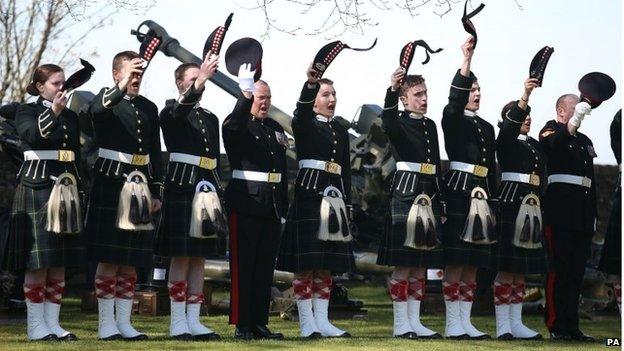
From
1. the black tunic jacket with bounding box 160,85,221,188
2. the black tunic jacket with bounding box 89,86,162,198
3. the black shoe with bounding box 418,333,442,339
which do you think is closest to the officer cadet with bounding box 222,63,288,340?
the black tunic jacket with bounding box 160,85,221,188

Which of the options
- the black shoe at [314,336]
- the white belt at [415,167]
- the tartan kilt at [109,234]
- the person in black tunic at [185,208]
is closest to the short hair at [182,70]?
the person in black tunic at [185,208]

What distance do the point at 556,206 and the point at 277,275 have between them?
10.3 ft

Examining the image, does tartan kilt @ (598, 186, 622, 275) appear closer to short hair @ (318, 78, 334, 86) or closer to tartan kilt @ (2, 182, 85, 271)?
short hair @ (318, 78, 334, 86)

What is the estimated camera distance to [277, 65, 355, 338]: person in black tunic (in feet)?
29.3

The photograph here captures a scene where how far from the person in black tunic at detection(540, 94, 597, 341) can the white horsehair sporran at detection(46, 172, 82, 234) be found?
337 cm

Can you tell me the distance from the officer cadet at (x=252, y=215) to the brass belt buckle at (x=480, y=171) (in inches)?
53.8

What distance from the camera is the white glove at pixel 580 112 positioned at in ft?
30.9

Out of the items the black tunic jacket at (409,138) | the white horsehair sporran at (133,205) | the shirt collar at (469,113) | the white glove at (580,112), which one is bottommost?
the white horsehair sporran at (133,205)

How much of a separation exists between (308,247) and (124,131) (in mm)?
1454

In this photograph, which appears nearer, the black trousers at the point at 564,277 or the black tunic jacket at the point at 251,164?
the black tunic jacket at the point at 251,164

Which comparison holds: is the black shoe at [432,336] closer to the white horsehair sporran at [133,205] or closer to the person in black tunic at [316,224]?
the person in black tunic at [316,224]

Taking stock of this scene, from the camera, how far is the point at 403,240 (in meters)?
9.11

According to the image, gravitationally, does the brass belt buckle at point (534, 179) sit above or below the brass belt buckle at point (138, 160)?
above

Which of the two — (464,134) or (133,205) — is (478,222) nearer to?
(464,134)
